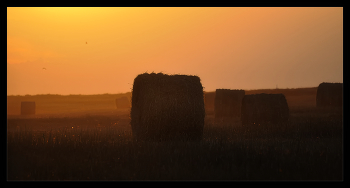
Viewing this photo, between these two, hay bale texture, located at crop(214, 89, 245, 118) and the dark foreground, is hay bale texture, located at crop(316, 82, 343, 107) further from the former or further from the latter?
the dark foreground

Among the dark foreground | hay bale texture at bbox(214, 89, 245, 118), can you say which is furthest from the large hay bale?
the dark foreground

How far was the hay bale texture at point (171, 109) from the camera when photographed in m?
10.7

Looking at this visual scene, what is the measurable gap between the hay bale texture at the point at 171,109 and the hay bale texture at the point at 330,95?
1824cm

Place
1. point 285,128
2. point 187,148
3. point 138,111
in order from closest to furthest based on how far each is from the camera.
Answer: point 187,148, point 138,111, point 285,128

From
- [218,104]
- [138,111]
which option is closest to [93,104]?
[218,104]

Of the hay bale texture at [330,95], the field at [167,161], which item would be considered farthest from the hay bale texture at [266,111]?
the hay bale texture at [330,95]

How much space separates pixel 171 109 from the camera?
10672 mm

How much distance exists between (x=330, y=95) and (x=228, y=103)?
9.03 metres

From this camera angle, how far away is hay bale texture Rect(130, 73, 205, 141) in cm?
1069

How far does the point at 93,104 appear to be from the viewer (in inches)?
2016

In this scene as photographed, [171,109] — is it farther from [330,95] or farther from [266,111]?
[330,95]

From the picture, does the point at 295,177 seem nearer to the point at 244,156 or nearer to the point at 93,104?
the point at 244,156

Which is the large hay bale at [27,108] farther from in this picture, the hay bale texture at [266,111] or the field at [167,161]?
the field at [167,161]

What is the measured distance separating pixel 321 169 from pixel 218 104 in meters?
15.8
